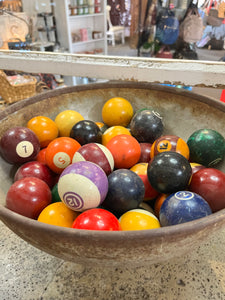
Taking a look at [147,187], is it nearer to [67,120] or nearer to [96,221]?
[96,221]

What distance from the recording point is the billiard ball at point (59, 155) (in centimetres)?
119

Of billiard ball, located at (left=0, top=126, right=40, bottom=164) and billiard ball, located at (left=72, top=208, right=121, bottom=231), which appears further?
billiard ball, located at (left=0, top=126, right=40, bottom=164)

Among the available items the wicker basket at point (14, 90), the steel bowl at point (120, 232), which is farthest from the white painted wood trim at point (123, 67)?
the wicker basket at point (14, 90)

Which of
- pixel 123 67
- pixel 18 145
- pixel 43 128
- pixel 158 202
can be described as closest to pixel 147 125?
pixel 123 67

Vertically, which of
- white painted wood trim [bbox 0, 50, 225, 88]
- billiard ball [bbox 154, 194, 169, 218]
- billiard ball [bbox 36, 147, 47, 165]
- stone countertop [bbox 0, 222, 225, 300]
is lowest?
stone countertop [bbox 0, 222, 225, 300]

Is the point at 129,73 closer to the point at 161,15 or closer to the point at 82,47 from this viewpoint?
the point at 161,15

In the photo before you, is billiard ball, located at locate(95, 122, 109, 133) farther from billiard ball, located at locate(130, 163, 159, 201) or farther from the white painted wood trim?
billiard ball, located at locate(130, 163, 159, 201)

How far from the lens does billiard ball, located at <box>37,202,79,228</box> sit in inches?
35.7

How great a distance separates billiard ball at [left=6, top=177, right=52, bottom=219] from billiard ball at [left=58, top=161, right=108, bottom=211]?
127 millimetres

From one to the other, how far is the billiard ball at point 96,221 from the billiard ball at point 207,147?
1.93ft

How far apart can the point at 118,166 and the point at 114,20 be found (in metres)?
3.56

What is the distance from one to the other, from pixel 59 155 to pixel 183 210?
0.62 metres

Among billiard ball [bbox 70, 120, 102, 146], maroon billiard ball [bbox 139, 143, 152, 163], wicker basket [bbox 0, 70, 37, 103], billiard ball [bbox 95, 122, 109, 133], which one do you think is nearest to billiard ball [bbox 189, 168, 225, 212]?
maroon billiard ball [bbox 139, 143, 152, 163]

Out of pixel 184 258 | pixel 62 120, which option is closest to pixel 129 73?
pixel 62 120
